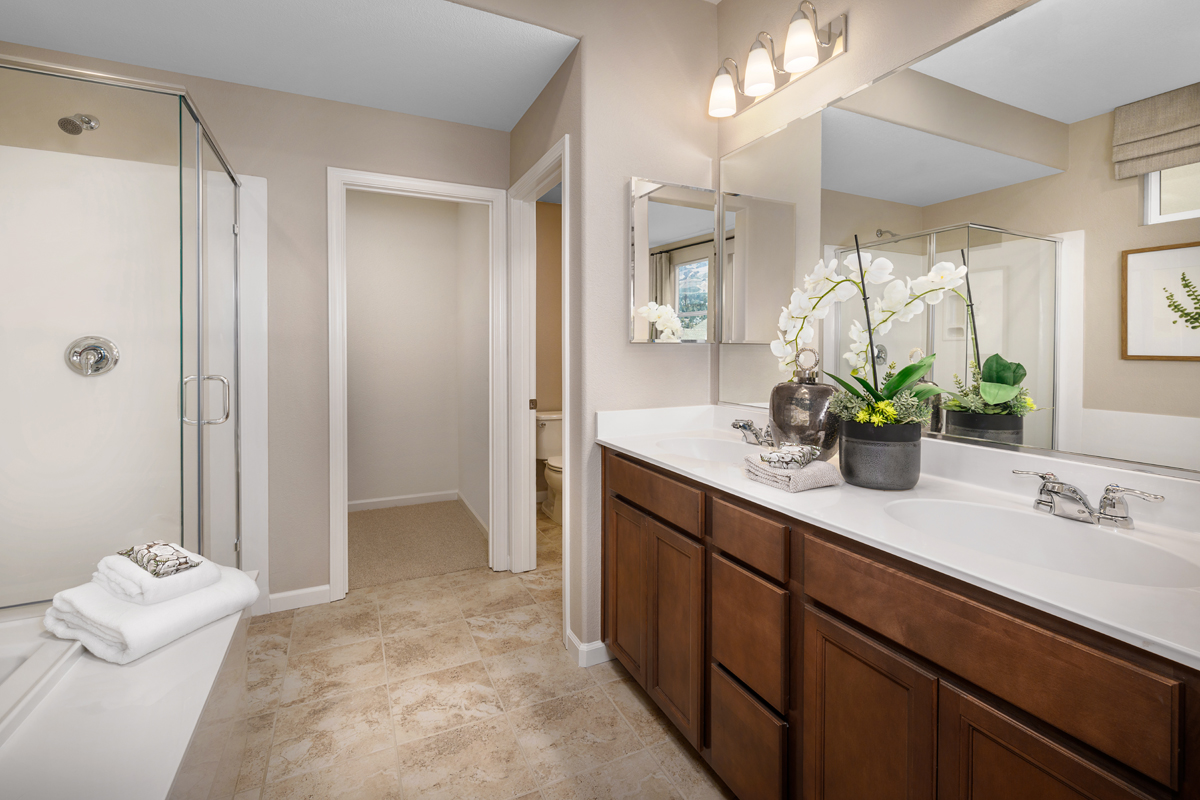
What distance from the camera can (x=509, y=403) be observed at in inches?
110

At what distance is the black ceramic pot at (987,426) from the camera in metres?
1.25

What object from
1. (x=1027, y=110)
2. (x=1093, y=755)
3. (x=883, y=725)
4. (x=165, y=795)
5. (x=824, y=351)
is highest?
(x=1027, y=110)

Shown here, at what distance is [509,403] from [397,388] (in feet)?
5.63

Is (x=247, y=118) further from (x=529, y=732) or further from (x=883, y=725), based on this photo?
(x=883, y=725)

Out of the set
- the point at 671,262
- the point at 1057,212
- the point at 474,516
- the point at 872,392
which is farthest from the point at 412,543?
the point at 1057,212

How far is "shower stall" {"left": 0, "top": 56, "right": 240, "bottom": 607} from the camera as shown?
1.41m

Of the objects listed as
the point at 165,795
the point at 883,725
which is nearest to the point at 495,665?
the point at 165,795

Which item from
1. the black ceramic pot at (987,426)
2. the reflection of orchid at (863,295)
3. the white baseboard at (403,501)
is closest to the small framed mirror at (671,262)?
the reflection of orchid at (863,295)

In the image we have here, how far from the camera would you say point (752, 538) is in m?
1.24

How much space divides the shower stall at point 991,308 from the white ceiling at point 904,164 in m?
0.11

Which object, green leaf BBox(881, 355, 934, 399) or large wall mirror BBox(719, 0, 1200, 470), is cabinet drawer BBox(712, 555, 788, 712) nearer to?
green leaf BBox(881, 355, 934, 399)

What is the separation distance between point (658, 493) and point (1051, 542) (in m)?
0.92

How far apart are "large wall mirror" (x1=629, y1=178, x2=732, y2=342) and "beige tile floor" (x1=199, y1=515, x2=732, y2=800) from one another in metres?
1.33

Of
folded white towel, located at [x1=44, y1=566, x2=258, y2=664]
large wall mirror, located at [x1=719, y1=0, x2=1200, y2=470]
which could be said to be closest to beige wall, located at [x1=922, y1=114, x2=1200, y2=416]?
large wall mirror, located at [x1=719, y1=0, x2=1200, y2=470]
